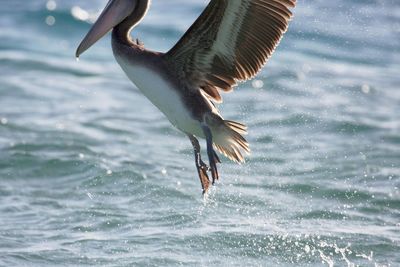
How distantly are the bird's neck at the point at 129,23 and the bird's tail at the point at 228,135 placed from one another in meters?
0.87

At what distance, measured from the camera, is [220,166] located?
1004cm

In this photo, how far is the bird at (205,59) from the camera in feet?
22.8

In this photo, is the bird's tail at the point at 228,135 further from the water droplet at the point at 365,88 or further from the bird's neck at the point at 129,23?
the water droplet at the point at 365,88

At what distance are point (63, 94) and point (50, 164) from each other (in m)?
2.89

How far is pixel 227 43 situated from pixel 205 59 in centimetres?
21

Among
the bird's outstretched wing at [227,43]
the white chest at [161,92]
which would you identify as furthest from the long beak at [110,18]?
the bird's outstretched wing at [227,43]

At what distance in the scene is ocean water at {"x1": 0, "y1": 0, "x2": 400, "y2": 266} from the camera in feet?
25.7

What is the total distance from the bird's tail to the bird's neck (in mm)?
866

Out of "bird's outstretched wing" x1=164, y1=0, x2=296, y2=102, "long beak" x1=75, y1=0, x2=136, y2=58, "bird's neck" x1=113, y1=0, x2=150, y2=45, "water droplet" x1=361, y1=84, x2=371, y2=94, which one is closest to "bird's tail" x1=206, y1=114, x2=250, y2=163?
"bird's outstretched wing" x1=164, y1=0, x2=296, y2=102

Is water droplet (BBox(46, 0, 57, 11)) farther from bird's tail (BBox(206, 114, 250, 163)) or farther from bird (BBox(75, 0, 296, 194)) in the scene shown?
bird's tail (BBox(206, 114, 250, 163))

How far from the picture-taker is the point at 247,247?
25.6ft

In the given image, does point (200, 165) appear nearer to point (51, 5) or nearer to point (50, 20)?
point (50, 20)

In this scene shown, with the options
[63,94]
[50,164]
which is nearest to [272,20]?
[50,164]

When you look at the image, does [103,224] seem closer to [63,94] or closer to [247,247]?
[247,247]
